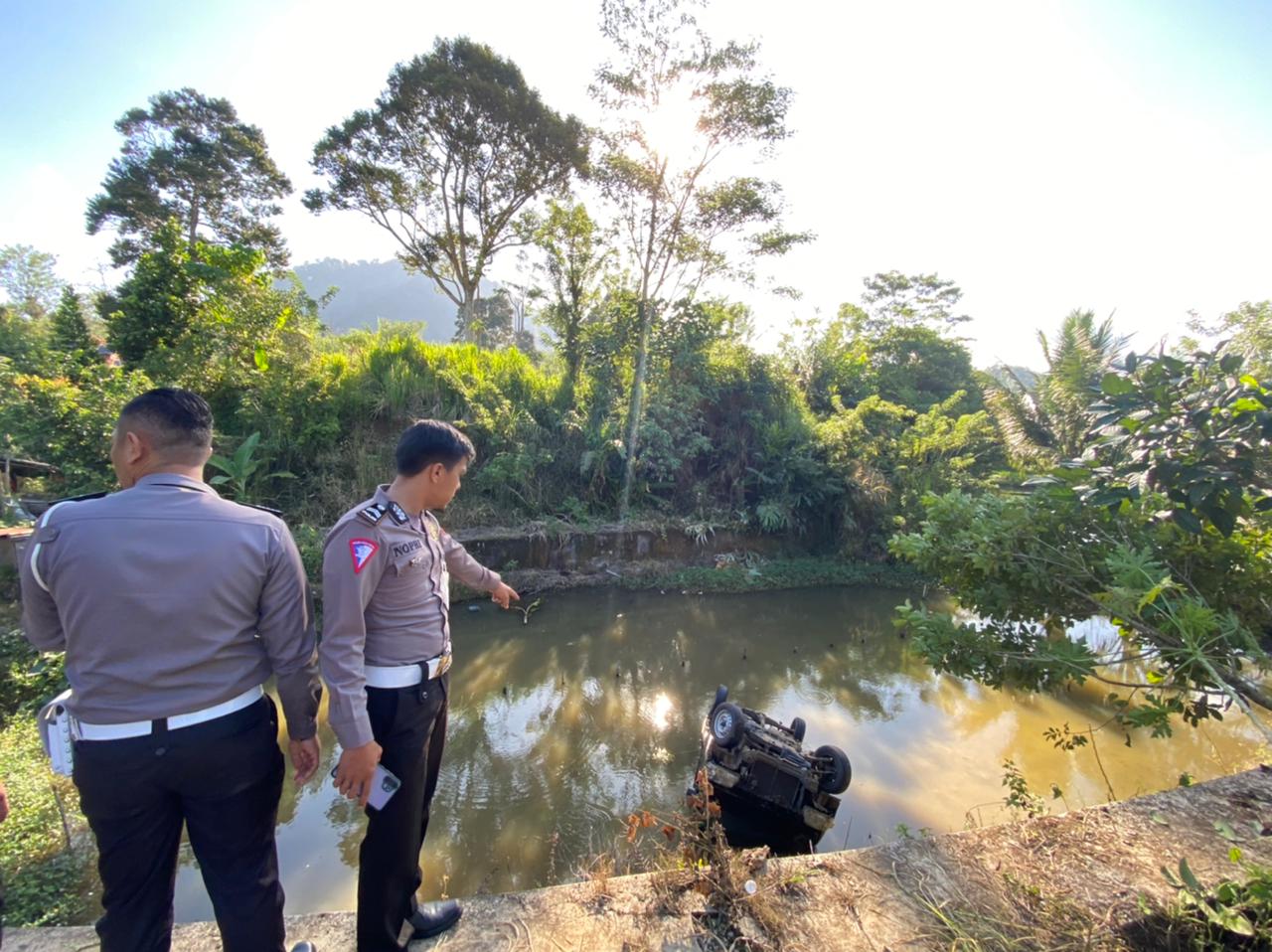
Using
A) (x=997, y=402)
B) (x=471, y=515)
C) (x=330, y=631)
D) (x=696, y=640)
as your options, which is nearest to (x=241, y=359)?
(x=471, y=515)

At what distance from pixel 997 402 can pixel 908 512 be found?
89.1 inches

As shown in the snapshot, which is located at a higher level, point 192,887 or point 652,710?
point 652,710

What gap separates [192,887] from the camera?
3.12 m

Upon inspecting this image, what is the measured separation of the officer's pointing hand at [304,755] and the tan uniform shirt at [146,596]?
0.26 meters

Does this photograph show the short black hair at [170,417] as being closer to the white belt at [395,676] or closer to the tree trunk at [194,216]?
the white belt at [395,676]

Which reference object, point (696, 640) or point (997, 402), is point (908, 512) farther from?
point (696, 640)

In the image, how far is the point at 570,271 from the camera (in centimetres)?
1083

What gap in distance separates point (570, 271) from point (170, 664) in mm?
10471

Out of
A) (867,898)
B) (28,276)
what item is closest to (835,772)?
(867,898)

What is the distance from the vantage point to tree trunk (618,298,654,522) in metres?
9.75

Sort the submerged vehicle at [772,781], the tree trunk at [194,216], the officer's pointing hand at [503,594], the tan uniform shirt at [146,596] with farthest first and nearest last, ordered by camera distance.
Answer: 1. the tree trunk at [194,216]
2. the submerged vehicle at [772,781]
3. the officer's pointing hand at [503,594]
4. the tan uniform shirt at [146,596]

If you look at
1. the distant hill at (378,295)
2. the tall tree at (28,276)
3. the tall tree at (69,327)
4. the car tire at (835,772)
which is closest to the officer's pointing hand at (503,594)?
the car tire at (835,772)

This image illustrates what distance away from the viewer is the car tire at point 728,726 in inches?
128

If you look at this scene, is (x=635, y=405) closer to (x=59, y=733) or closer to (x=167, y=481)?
(x=167, y=481)
